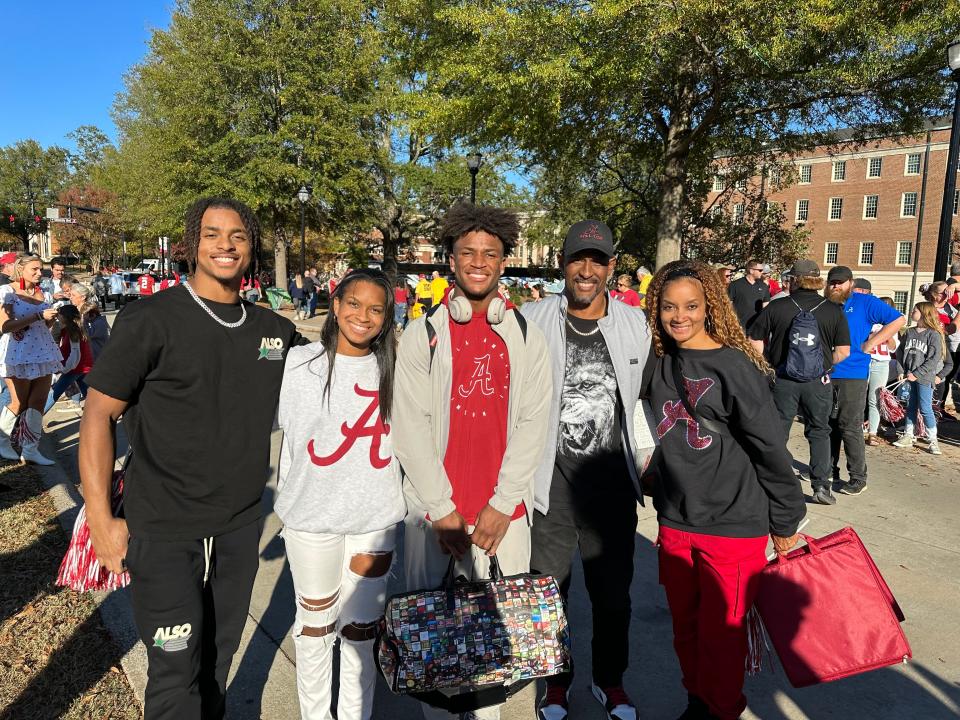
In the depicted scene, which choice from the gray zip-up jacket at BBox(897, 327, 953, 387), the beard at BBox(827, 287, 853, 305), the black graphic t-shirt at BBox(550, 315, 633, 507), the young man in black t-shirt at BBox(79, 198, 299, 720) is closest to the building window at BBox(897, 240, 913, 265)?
the gray zip-up jacket at BBox(897, 327, 953, 387)

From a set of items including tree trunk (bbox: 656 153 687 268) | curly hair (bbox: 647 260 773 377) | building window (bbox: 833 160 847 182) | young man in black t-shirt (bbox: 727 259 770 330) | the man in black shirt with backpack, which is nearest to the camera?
curly hair (bbox: 647 260 773 377)

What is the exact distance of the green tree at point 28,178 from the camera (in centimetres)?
7431

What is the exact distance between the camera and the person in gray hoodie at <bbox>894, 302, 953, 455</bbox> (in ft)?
24.3

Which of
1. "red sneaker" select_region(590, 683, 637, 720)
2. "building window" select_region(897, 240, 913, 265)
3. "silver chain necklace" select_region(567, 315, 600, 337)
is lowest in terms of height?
"red sneaker" select_region(590, 683, 637, 720)

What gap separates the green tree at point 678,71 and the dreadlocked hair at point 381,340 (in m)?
10.3

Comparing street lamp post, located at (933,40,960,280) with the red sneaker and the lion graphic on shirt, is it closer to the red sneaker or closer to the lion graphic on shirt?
the lion graphic on shirt

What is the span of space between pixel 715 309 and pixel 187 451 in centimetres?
209

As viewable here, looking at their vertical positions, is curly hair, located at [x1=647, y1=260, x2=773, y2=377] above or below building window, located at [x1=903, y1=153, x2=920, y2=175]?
below

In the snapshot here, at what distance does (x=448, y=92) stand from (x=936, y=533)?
44.6 ft

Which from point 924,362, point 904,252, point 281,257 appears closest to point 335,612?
point 924,362

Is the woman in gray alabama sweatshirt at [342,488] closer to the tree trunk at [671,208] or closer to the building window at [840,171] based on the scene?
the tree trunk at [671,208]

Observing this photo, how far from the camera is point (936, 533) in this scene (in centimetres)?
500

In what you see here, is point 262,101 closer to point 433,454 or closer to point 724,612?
point 433,454

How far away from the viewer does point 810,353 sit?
17.9 feet
